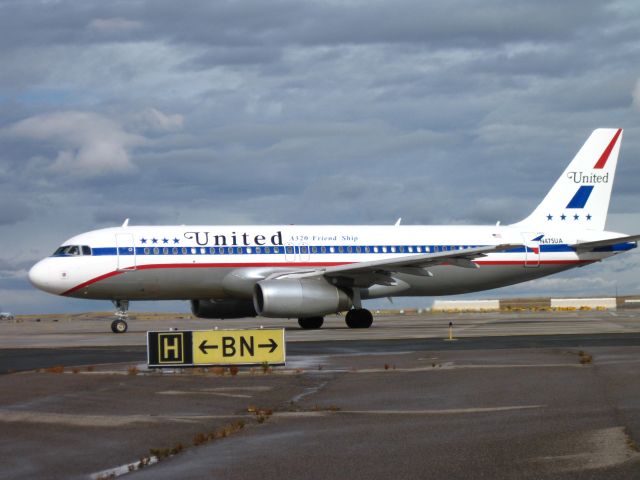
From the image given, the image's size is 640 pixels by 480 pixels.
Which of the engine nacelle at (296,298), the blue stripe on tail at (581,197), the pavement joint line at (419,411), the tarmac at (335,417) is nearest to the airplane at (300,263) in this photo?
the engine nacelle at (296,298)

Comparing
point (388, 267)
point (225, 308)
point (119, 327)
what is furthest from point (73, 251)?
point (388, 267)

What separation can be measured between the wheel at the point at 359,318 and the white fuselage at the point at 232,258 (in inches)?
35.4

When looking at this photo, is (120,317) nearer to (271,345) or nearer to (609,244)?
(609,244)

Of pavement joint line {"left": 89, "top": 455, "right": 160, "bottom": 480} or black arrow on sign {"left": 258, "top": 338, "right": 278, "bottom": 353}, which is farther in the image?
black arrow on sign {"left": 258, "top": 338, "right": 278, "bottom": 353}

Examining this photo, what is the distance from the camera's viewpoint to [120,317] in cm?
3881

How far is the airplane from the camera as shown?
35.6 meters

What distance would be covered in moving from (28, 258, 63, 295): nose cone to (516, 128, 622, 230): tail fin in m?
19.8

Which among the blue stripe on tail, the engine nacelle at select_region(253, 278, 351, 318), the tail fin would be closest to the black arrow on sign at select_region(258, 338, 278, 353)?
the engine nacelle at select_region(253, 278, 351, 318)

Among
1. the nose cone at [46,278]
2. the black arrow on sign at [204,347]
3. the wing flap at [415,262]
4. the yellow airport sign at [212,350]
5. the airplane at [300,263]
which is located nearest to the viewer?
the yellow airport sign at [212,350]

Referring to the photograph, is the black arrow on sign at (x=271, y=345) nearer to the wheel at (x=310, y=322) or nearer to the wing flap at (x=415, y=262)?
the wing flap at (x=415, y=262)

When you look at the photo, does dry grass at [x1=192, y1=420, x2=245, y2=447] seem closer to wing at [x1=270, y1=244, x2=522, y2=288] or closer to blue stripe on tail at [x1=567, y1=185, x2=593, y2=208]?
wing at [x1=270, y1=244, x2=522, y2=288]

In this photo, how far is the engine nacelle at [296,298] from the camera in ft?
112

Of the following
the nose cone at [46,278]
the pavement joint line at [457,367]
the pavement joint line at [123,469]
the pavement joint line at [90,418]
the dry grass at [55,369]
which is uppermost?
the nose cone at [46,278]

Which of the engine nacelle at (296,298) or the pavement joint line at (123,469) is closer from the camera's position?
the pavement joint line at (123,469)
